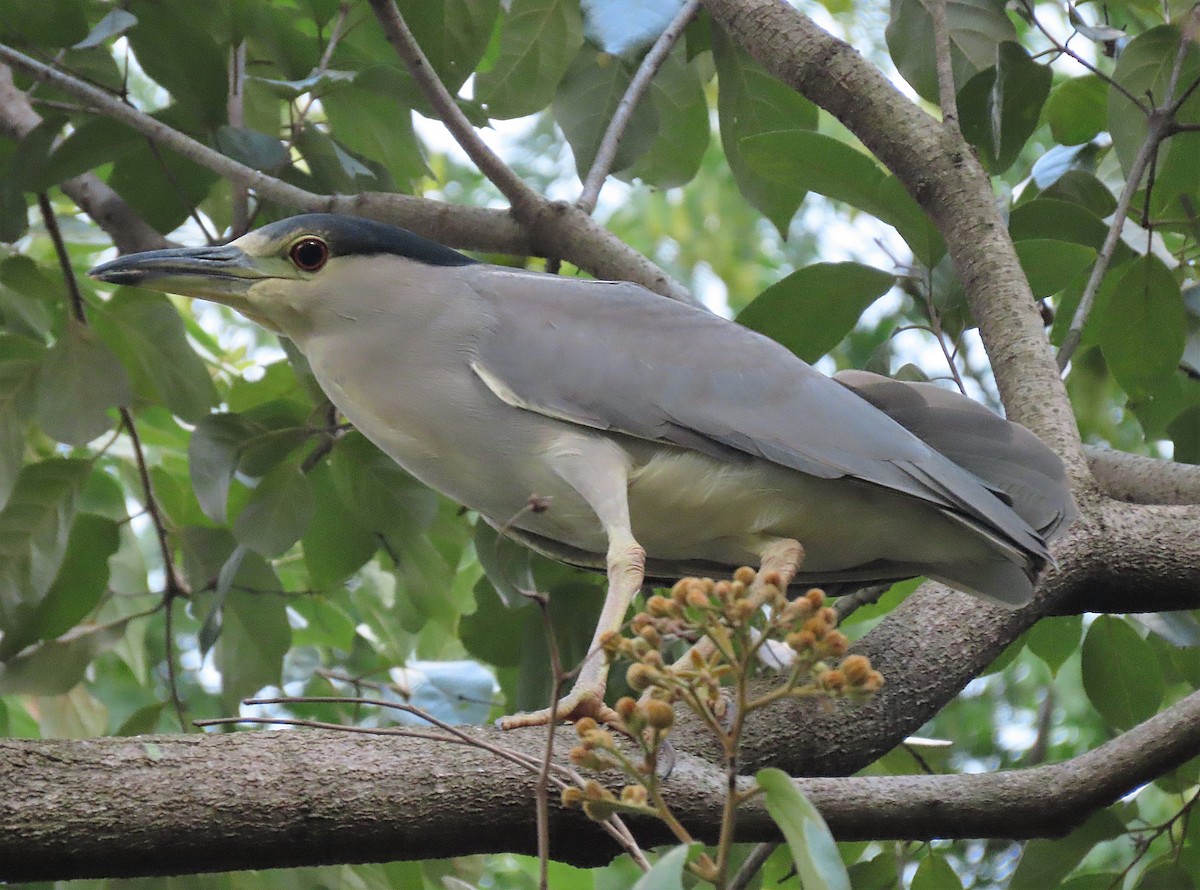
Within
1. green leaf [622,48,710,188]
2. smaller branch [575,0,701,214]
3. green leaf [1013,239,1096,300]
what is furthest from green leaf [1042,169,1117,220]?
smaller branch [575,0,701,214]

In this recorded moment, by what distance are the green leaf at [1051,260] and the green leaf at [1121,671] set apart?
29.4 inches

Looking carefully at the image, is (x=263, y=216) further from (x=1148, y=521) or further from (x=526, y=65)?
(x=1148, y=521)

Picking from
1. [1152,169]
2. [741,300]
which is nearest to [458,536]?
[1152,169]

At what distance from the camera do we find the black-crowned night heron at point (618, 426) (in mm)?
2494

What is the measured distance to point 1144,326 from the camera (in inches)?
120

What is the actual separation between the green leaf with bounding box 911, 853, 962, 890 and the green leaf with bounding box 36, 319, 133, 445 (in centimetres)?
191

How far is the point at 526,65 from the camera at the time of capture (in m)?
3.27

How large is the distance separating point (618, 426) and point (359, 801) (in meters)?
0.90

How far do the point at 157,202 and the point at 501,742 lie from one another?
1.85 meters

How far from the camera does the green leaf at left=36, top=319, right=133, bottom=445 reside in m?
2.97

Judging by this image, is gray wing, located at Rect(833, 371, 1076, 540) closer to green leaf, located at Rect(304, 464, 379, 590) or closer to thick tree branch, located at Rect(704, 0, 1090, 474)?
thick tree branch, located at Rect(704, 0, 1090, 474)

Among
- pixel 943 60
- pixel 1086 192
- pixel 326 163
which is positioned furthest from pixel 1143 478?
pixel 326 163

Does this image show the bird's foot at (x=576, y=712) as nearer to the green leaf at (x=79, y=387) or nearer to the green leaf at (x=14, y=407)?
the green leaf at (x=79, y=387)

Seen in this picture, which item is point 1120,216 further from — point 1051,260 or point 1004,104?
point 1004,104
